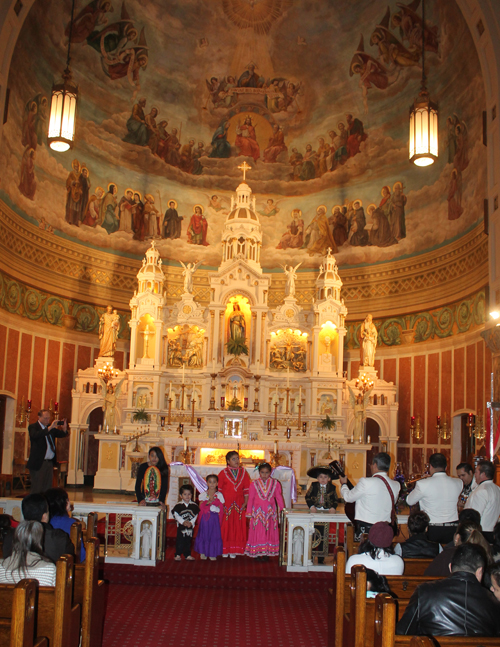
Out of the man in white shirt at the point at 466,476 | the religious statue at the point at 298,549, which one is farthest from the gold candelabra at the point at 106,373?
the man in white shirt at the point at 466,476

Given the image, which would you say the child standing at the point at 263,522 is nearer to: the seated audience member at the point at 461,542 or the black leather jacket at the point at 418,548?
the black leather jacket at the point at 418,548

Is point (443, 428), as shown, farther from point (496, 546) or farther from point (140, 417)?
point (496, 546)

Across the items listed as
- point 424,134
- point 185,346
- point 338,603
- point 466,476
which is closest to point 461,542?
point 338,603

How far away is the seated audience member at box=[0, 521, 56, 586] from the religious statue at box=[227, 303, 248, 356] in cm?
1552

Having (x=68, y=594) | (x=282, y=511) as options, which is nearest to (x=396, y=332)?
(x=282, y=511)

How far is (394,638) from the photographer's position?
4.15 m

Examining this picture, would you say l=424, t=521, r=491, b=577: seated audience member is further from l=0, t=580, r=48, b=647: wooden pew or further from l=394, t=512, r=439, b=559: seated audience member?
l=0, t=580, r=48, b=647: wooden pew

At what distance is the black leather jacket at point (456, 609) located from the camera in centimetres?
424

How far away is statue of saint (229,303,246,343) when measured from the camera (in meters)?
20.9

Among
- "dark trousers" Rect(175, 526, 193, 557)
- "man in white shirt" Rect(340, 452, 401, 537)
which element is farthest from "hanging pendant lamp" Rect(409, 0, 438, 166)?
"dark trousers" Rect(175, 526, 193, 557)

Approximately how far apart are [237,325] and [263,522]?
10615mm

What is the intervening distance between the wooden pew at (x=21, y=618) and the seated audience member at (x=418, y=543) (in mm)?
4215

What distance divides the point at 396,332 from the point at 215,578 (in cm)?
1468

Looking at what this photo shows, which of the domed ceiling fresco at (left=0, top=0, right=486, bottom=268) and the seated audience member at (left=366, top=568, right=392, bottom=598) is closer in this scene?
the seated audience member at (left=366, top=568, right=392, bottom=598)
